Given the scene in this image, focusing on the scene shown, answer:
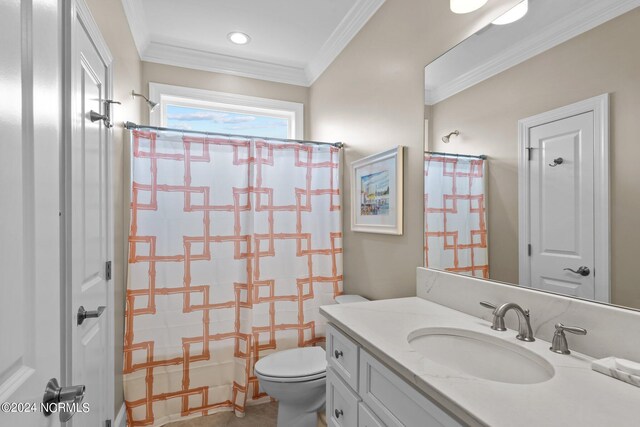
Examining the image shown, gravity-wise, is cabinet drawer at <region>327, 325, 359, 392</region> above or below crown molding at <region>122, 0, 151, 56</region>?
below

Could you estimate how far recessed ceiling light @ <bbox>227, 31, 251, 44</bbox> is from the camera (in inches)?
98.9

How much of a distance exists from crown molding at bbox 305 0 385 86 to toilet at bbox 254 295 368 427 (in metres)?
2.16

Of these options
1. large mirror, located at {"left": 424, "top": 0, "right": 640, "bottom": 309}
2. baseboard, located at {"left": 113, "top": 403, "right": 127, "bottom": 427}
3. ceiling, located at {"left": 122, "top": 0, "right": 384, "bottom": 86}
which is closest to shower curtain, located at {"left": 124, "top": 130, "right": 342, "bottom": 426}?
baseboard, located at {"left": 113, "top": 403, "right": 127, "bottom": 427}

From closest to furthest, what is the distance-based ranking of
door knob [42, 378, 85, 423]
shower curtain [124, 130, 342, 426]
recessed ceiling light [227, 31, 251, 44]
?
door knob [42, 378, 85, 423] → shower curtain [124, 130, 342, 426] → recessed ceiling light [227, 31, 251, 44]

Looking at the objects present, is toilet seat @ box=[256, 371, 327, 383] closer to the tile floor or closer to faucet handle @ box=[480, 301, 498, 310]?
the tile floor

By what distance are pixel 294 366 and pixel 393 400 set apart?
41.7 inches

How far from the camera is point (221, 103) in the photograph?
2.94m

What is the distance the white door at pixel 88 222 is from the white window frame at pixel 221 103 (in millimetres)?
1209

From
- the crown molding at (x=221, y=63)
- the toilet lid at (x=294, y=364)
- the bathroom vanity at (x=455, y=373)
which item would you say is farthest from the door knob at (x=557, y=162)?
the crown molding at (x=221, y=63)

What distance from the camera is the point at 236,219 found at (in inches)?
86.6

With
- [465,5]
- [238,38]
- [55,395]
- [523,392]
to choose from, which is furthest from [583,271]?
[238,38]

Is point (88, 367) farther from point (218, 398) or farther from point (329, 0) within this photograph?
point (329, 0)

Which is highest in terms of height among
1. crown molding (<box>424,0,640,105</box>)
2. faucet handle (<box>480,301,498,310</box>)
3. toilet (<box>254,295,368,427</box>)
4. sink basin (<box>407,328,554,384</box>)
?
crown molding (<box>424,0,640,105</box>)

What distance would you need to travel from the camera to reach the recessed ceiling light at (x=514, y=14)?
114cm
